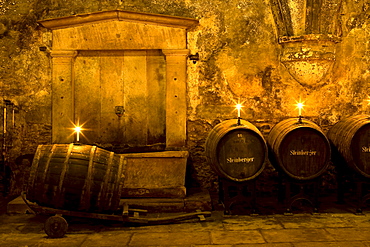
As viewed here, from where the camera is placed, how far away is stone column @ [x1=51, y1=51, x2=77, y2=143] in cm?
646

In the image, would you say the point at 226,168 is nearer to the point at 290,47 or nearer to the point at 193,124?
the point at 193,124

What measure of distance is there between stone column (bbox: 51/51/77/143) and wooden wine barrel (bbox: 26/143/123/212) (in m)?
1.93

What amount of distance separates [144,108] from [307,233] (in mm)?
3131

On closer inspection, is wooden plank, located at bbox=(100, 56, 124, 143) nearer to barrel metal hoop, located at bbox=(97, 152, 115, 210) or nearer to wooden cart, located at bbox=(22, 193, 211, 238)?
wooden cart, located at bbox=(22, 193, 211, 238)

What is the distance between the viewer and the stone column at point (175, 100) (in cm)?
641

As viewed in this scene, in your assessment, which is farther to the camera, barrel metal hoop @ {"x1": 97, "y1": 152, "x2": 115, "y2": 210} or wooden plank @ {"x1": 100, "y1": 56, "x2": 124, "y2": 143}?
wooden plank @ {"x1": 100, "y1": 56, "x2": 124, "y2": 143}

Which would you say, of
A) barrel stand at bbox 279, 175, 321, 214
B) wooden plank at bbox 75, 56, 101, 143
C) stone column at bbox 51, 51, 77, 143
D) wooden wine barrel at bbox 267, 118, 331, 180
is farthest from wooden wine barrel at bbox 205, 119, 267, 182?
stone column at bbox 51, 51, 77, 143

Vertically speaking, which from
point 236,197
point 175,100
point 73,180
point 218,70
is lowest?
point 236,197

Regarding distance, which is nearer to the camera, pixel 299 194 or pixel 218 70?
pixel 299 194

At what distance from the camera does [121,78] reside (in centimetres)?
656

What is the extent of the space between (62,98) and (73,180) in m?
2.43

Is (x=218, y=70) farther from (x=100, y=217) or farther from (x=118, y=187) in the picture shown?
(x=100, y=217)

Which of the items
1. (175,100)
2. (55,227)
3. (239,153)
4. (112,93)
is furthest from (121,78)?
(55,227)

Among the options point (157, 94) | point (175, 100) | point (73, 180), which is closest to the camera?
point (73, 180)
